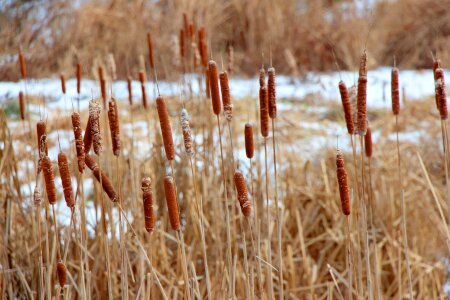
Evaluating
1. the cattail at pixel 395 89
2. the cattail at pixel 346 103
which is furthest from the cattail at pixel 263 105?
the cattail at pixel 395 89

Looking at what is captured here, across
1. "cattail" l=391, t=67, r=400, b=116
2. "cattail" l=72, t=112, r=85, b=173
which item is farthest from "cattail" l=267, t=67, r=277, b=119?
"cattail" l=72, t=112, r=85, b=173

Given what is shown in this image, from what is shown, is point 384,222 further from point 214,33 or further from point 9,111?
point 214,33

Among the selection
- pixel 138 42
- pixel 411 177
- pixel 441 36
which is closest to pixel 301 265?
pixel 411 177

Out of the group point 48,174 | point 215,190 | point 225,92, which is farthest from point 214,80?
point 215,190

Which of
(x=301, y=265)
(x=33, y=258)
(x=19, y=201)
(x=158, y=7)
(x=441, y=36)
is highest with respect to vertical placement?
(x=158, y=7)

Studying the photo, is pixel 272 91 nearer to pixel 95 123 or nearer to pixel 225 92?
pixel 225 92

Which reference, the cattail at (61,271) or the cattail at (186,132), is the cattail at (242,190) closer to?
the cattail at (186,132)

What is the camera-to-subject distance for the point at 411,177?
2758 mm

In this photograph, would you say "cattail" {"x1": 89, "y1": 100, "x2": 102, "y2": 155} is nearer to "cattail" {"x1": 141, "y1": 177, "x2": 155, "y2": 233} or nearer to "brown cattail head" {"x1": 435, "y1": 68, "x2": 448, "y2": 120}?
"cattail" {"x1": 141, "y1": 177, "x2": 155, "y2": 233}

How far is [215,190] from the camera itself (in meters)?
2.18

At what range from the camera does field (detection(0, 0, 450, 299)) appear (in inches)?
44.3

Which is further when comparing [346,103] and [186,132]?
[346,103]

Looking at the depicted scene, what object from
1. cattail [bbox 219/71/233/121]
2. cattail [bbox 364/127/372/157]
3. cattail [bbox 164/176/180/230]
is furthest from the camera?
cattail [bbox 364/127/372/157]

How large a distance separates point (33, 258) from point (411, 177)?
5.45 feet
